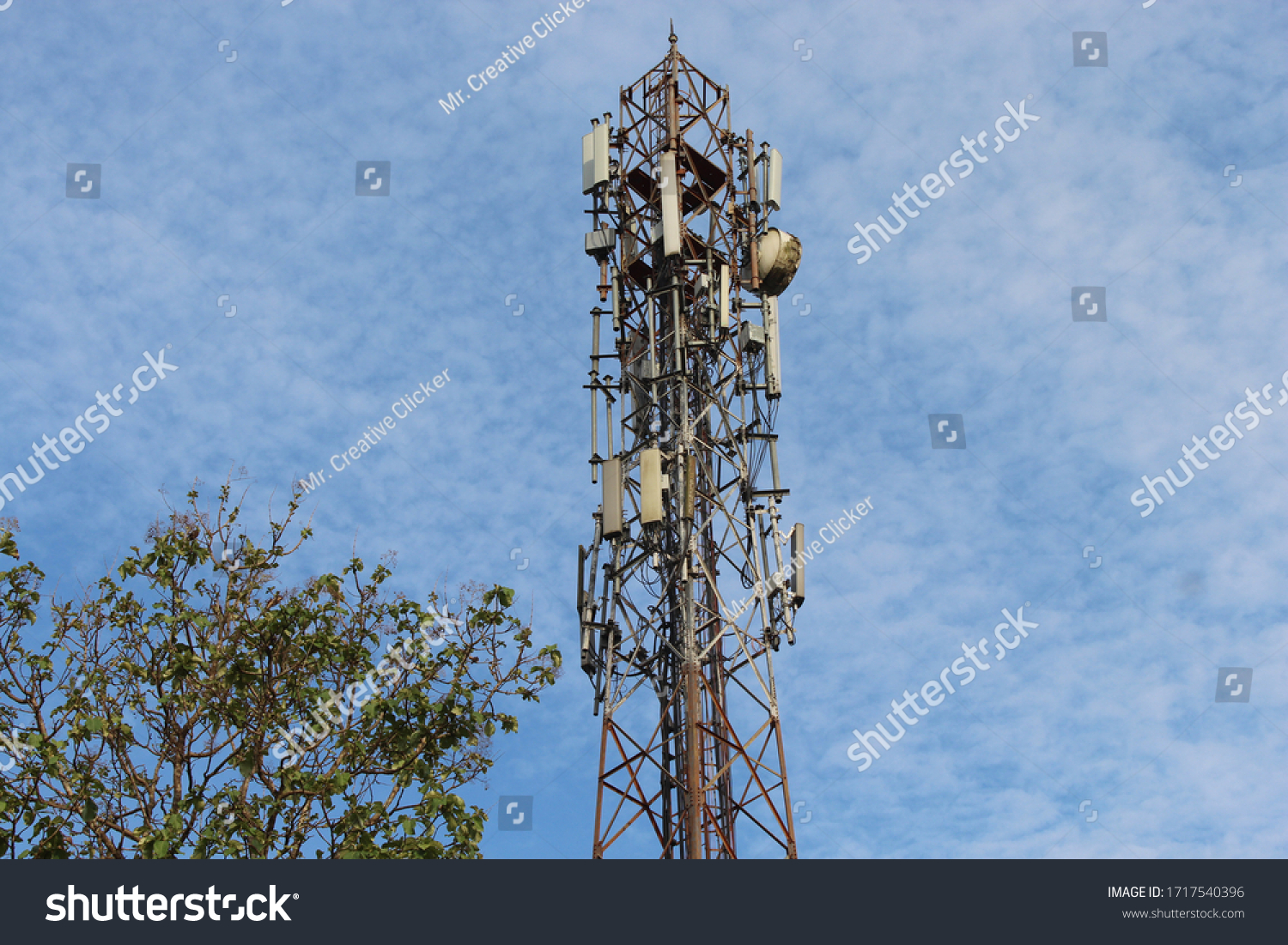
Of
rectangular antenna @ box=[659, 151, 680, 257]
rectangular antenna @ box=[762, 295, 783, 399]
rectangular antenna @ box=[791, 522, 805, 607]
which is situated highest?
rectangular antenna @ box=[659, 151, 680, 257]

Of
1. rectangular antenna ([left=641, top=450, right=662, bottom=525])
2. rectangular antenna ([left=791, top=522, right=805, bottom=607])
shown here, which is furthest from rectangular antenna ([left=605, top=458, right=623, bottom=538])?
rectangular antenna ([left=791, top=522, right=805, bottom=607])

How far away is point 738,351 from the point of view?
2717cm

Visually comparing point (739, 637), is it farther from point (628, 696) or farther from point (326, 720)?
point (326, 720)

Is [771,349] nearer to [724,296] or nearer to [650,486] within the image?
[724,296]

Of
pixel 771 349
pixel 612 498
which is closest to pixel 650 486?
pixel 612 498

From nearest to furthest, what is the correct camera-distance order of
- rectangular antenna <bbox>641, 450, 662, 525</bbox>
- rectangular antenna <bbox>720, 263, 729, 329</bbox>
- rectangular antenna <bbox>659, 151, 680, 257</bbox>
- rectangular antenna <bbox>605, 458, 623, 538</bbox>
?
rectangular antenna <bbox>641, 450, 662, 525</bbox>
rectangular antenna <bbox>605, 458, 623, 538</bbox>
rectangular antenna <bbox>659, 151, 680, 257</bbox>
rectangular antenna <bbox>720, 263, 729, 329</bbox>

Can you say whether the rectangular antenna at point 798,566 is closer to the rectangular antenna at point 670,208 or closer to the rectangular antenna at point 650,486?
the rectangular antenna at point 650,486

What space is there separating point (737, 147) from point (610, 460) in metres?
8.82

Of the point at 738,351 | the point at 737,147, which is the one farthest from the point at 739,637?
the point at 737,147

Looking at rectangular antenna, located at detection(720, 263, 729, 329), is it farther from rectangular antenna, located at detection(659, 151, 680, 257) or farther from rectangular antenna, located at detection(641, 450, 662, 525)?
rectangular antenna, located at detection(641, 450, 662, 525)

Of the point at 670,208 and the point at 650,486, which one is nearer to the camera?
the point at 650,486

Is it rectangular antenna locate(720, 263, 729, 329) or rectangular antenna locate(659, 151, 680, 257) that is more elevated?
rectangular antenna locate(659, 151, 680, 257)
